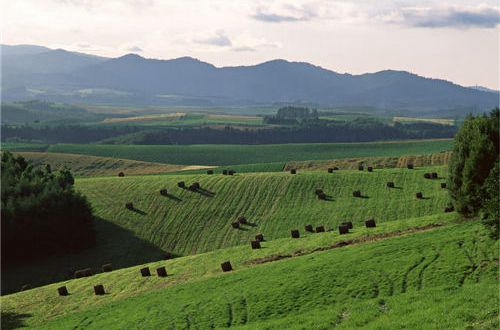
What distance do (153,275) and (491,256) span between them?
24.8 meters

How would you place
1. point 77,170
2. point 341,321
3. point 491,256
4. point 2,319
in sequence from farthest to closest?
point 77,170 < point 2,319 < point 491,256 < point 341,321

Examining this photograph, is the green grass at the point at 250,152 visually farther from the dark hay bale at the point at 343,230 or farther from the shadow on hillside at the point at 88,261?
the dark hay bale at the point at 343,230

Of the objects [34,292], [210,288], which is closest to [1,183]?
[34,292]

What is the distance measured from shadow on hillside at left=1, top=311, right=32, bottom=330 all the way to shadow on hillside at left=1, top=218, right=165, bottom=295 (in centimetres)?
1838

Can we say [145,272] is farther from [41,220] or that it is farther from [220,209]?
[41,220]

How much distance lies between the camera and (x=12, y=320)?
42.6 meters

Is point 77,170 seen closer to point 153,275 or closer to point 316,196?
point 316,196

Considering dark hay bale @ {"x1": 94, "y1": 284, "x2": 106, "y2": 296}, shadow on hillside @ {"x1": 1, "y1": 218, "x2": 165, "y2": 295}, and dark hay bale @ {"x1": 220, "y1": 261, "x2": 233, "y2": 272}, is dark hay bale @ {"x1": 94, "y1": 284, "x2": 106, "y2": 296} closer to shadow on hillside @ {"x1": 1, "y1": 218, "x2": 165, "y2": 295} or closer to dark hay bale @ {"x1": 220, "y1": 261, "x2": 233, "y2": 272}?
dark hay bale @ {"x1": 220, "y1": 261, "x2": 233, "y2": 272}

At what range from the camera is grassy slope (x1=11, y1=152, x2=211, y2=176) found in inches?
5182

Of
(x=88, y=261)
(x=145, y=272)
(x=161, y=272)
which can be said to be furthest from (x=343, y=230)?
(x=88, y=261)

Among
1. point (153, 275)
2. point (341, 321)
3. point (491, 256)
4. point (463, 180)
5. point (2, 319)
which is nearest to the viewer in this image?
point (341, 321)

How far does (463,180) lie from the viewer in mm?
50406

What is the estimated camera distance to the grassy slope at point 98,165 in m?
132

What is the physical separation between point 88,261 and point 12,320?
2481 cm
